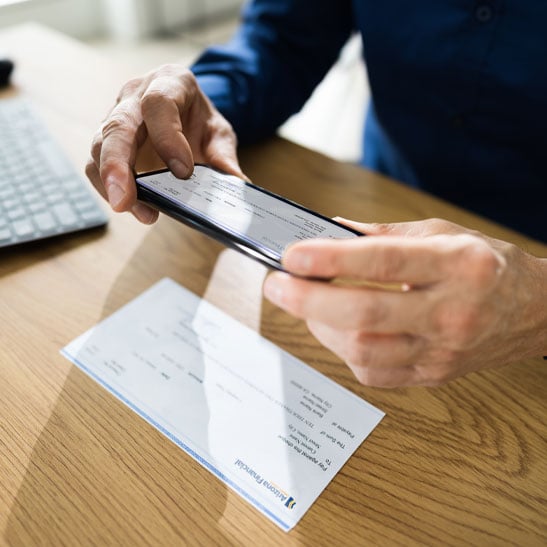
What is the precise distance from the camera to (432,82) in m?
0.75

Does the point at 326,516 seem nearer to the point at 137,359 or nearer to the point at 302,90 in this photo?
the point at 137,359

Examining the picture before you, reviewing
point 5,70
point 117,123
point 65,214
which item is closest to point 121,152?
point 117,123

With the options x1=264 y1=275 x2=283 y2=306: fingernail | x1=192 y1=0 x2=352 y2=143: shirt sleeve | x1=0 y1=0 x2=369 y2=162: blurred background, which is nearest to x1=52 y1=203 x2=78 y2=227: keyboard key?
x1=192 y1=0 x2=352 y2=143: shirt sleeve

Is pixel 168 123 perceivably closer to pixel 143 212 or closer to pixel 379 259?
pixel 143 212

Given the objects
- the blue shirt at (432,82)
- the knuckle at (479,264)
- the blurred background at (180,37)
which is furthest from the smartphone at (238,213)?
the blurred background at (180,37)

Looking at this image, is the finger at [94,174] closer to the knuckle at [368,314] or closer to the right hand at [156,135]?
the right hand at [156,135]

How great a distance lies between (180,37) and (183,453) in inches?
102

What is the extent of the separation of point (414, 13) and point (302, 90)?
0.20 metres

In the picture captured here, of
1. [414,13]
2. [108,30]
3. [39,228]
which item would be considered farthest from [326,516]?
[108,30]

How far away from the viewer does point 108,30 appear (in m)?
2.51

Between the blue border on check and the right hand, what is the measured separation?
142 mm

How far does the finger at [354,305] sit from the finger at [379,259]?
0.03 ft

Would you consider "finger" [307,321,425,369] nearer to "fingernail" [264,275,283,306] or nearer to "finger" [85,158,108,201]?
"fingernail" [264,275,283,306]

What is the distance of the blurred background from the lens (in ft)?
6.60
